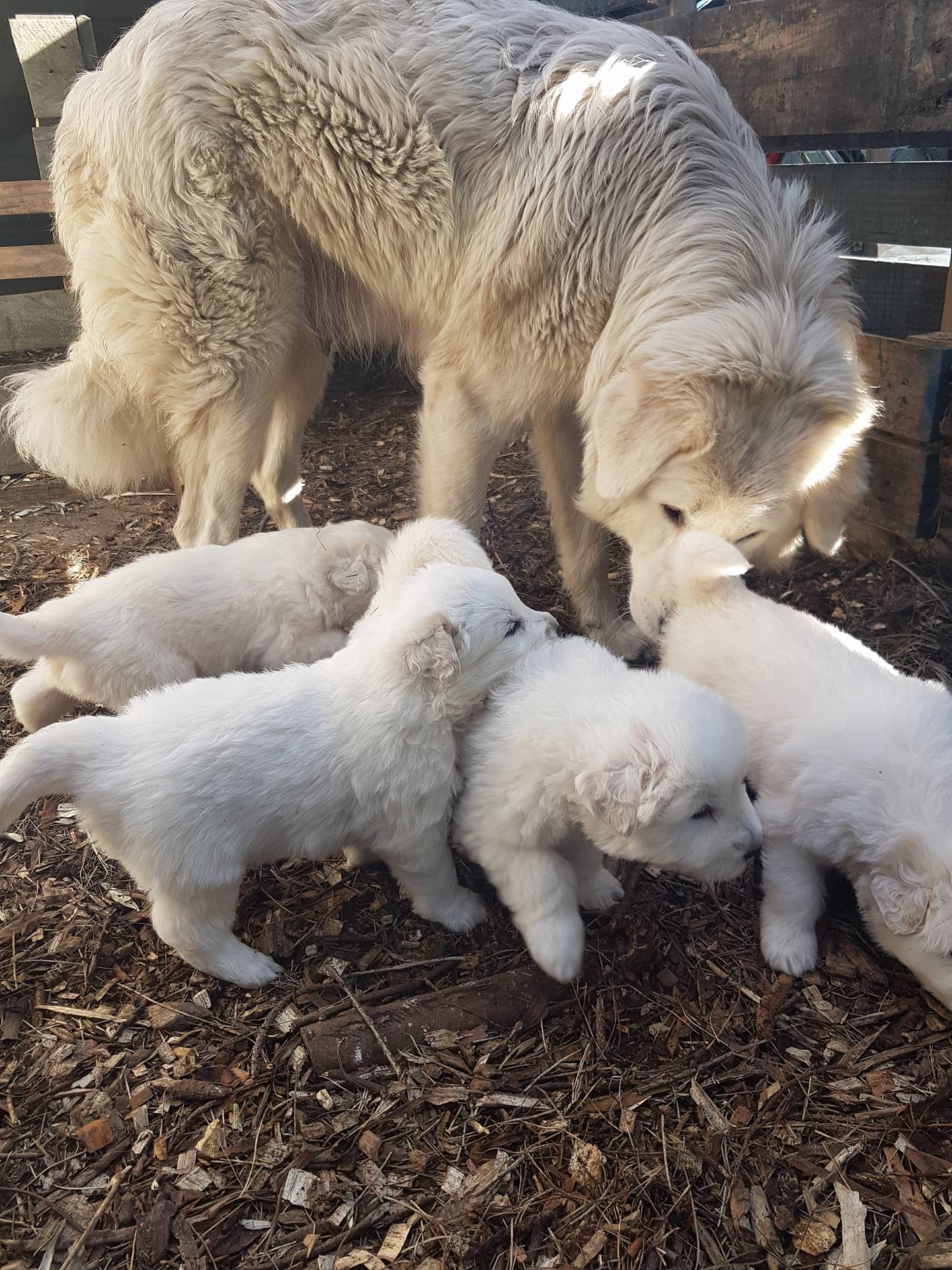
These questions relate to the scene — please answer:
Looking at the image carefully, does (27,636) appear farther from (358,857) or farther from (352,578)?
(358,857)

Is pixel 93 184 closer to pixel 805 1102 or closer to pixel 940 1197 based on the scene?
pixel 805 1102

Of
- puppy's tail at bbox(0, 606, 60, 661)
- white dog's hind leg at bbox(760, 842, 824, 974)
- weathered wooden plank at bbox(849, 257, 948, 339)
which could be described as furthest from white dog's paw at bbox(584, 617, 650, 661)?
puppy's tail at bbox(0, 606, 60, 661)

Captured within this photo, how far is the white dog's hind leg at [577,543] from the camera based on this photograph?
4484mm

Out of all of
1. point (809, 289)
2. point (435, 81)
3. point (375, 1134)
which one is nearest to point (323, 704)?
point (375, 1134)

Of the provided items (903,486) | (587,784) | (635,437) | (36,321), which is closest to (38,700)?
(587,784)

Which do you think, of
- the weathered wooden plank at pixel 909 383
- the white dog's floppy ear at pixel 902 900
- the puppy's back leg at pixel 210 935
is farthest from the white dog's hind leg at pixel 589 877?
the weathered wooden plank at pixel 909 383

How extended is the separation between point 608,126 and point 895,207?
6.50 ft

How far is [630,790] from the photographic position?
2.36m

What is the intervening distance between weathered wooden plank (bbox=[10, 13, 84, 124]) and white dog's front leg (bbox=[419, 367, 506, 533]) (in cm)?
438

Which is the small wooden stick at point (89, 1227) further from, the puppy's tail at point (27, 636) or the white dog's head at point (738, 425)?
the white dog's head at point (738, 425)

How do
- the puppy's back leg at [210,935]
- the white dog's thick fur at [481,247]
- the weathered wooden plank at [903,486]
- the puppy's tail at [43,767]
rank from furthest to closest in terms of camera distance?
the weathered wooden plank at [903,486] < the white dog's thick fur at [481,247] < the puppy's back leg at [210,935] < the puppy's tail at [43,767]

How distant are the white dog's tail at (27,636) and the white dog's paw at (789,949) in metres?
2.46

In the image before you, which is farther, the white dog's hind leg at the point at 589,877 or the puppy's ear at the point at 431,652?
the white dog's hind leg at the point at 589,877

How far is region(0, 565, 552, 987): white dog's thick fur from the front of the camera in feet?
7.98
